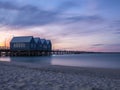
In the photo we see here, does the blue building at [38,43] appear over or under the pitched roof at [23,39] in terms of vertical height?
under

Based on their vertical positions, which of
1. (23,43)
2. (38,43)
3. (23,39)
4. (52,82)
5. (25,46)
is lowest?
(52,82)

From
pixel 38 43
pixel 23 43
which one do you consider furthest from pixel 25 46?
pixel 38 43

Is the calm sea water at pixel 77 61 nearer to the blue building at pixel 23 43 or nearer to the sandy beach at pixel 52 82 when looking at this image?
the blue building at pixel 23 43

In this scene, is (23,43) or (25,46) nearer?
(25,46)

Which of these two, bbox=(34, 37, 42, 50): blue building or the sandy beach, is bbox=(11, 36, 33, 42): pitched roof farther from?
the sandy beach

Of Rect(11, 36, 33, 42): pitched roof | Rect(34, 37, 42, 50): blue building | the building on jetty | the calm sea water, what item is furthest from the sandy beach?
Rect(34, 37, 42, 50): blue building

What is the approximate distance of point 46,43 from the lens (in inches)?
3846

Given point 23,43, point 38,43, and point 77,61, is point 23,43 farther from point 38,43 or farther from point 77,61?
point 77,61

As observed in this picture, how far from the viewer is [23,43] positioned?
79.4 meters

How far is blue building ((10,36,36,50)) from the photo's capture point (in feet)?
260

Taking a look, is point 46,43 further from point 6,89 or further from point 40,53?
point 6,89

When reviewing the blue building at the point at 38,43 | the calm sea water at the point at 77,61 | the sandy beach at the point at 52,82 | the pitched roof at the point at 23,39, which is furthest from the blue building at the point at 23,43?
the sandy beach at the point at 52,82

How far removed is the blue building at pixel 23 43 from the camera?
79.2m

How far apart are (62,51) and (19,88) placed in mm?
111310
